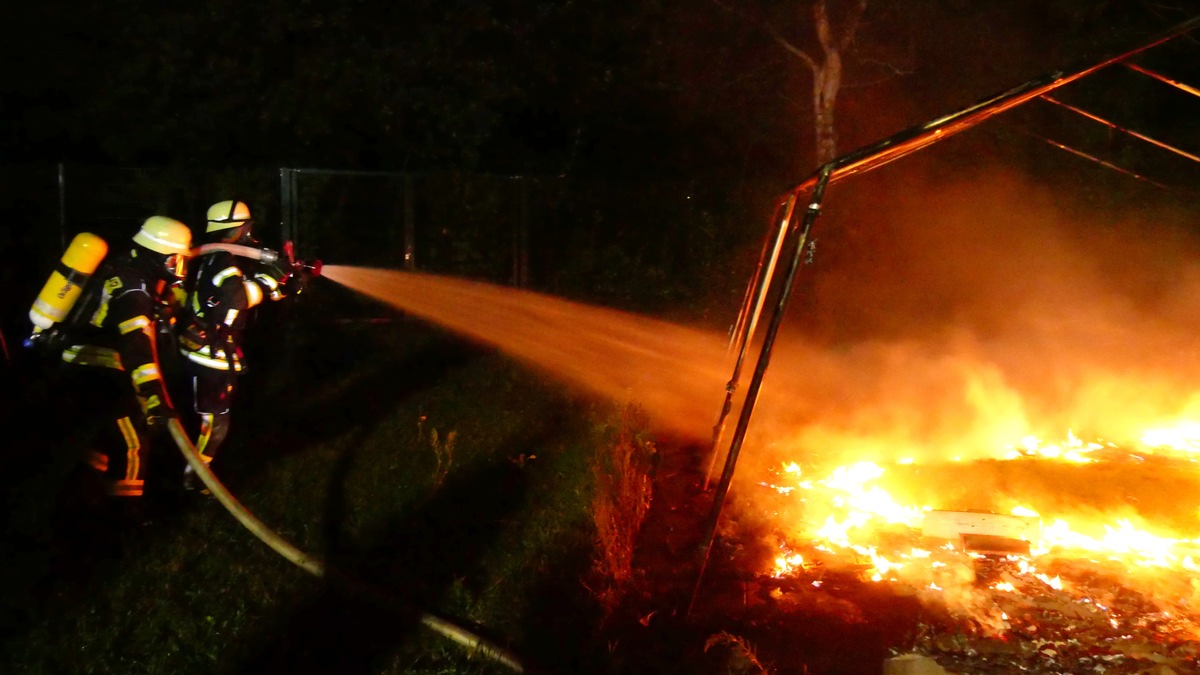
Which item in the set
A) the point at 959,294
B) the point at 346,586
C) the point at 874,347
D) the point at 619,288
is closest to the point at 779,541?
the point at 346,586

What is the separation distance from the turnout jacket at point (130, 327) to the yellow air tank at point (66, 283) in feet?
0.63

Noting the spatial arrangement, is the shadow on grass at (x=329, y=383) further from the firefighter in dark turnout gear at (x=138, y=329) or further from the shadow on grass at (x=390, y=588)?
the shadow on grass at (x=390, y=588)

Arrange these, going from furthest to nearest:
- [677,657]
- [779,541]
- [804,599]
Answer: [779,541]
[804,599]
[677,657]

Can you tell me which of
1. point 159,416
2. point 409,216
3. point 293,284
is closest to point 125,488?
point 159,416

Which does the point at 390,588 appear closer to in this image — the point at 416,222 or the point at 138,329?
the point at 138,329

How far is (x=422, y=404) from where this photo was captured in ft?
28.6

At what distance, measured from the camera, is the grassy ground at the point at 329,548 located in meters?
4.43

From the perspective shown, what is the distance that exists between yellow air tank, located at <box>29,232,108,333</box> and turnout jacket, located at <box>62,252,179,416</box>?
0.19 meters

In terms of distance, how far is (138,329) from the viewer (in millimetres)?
5387

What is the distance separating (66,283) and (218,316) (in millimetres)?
904

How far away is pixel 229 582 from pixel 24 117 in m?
15.4

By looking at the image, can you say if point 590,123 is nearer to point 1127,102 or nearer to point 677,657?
point 1127,102

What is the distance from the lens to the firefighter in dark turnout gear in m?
5.40

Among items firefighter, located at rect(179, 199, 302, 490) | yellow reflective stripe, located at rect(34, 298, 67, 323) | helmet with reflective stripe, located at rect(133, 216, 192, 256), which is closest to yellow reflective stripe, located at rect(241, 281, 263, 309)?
firefighter, located at rect(179, 199, 302, 490)
